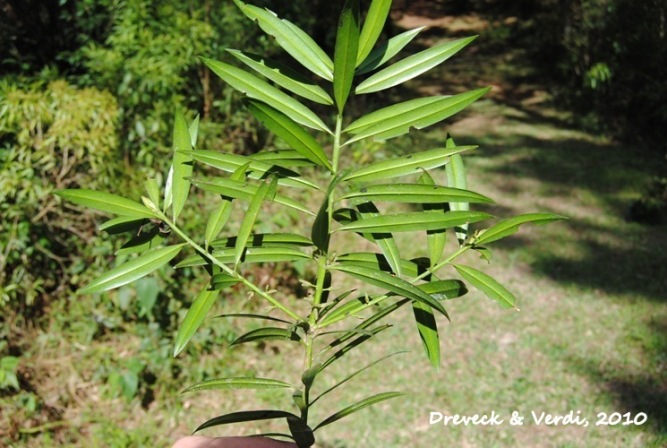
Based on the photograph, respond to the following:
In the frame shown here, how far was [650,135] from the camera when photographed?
271 inches

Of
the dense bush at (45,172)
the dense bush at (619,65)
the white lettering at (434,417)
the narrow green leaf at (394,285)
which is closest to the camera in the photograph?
the narrow green leaf at (394,285)

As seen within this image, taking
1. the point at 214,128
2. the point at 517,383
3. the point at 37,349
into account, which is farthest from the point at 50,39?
the point at 517,383

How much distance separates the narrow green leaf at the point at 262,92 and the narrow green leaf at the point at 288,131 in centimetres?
3

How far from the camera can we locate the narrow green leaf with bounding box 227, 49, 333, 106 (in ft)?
3.05

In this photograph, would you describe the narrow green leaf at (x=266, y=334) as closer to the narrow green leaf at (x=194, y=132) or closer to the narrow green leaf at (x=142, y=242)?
the narrow green leaf at (x=142, y=242)

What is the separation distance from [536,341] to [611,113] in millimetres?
4004

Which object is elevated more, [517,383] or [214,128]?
[214,128]

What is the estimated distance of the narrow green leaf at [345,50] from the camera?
31.8 inches

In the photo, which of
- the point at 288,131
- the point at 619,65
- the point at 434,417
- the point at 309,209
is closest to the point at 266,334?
the point at 309,209

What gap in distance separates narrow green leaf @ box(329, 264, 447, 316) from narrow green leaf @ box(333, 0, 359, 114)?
21cm

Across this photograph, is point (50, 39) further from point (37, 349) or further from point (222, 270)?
point (222, 270)

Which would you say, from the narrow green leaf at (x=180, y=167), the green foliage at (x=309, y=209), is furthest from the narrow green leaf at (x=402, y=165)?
the narrow green leaf at (x=180, y=167)

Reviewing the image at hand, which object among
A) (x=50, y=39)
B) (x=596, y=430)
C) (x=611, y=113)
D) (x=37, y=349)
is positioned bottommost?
(x=596, y=430)

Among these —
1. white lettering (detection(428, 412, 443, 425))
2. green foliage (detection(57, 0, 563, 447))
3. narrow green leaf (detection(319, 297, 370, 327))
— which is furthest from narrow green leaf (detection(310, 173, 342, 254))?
white lettering (detection(428, 412, 443, 425))
